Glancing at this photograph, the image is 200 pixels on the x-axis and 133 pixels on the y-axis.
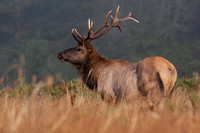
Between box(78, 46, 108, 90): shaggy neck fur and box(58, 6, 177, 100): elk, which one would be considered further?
box(78, 46, 108, 90): shaggy neck fur

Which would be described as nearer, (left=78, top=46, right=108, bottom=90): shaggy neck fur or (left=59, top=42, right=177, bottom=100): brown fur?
(left=59, top=42, right=177, bottom=100): brown fur

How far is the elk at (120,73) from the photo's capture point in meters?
6.89

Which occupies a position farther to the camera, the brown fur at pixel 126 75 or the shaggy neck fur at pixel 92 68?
the shaggy neck fur at pixel 92 68

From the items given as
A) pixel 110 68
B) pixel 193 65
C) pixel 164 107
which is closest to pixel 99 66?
pixel 110 68

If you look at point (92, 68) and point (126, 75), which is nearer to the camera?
point (126, 75)

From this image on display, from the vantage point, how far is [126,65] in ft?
26.1

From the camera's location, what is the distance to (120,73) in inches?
309

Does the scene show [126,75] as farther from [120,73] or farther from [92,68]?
[92,68]

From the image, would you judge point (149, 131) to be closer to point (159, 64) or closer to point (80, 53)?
point (159, 64)

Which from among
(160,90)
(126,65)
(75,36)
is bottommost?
(160,90)

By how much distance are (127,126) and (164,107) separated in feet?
4.98

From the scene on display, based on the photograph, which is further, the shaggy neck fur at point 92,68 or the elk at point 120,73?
the shaggy neck fur at point 92,68

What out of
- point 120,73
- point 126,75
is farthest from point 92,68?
point 126,75

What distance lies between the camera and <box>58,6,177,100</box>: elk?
22.6ft
